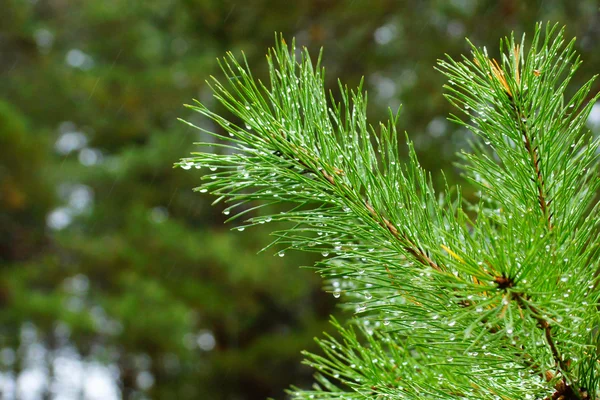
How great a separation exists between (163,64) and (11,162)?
270 centimetres

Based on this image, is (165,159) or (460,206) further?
(165,159)

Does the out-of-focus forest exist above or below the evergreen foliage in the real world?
above

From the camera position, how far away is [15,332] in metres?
8.52

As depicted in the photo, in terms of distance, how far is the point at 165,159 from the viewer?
22.4 ft

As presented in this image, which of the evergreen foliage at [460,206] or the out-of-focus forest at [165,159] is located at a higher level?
the out-of-focus forest at [165,159]

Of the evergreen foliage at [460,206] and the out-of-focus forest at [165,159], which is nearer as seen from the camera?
the evergreen foliage at [460,206]

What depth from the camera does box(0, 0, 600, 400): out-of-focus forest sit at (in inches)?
212

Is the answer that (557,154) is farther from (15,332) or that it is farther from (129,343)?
(15,332)

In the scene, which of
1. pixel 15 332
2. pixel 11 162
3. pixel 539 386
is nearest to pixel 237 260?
pixel 11 162

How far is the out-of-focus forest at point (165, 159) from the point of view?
5.39m

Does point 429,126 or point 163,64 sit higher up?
point 163,64

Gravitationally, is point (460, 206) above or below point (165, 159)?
below

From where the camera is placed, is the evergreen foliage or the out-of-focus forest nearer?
the evergreen foliage


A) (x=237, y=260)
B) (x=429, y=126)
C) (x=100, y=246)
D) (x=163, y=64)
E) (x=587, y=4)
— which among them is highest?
(x=163, y=64)
